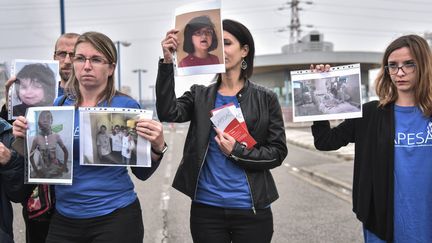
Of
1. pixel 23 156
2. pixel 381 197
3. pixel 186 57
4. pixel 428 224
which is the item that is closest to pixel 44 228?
pixel 23 156

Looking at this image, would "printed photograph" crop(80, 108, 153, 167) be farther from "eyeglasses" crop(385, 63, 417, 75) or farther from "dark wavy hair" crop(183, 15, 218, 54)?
"eyeglasses" crop(385, 63, 417, 75)

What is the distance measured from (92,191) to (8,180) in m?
0.48

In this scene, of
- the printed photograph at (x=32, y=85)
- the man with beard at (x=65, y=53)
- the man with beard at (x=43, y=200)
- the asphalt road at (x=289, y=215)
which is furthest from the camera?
the asphalt road at (x=289, y=215)

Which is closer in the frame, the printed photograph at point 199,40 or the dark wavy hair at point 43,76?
the printed photograph at point 199,40

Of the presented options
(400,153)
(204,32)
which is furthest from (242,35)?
(400,153)

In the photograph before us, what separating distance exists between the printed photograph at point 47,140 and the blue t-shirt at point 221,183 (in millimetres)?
792

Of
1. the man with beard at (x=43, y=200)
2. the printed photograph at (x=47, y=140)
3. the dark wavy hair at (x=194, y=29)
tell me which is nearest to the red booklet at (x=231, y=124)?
the dark wavy hair at (x=194, y=29)

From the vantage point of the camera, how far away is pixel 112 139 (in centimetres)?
226

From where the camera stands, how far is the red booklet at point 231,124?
2516mm

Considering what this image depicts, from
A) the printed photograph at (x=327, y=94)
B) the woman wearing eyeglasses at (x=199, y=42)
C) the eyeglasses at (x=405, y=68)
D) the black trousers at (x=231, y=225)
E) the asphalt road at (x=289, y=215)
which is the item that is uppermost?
the woman wearing eyeglasses at (x=199, y=42)

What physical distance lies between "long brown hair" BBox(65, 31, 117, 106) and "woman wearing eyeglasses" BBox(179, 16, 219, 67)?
0.39 meters

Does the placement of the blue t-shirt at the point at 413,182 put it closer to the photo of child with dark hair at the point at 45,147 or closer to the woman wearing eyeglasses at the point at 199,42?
the woman wearing eyeglasses at the point at 199,42

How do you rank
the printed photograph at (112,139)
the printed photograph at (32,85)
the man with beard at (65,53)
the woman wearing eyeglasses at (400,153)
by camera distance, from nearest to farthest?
the printed photograph at (112,139) < the woman wearing eyeglasses at (400,153) < the printed photograph at (32,85) < the man with beard at (65,53)

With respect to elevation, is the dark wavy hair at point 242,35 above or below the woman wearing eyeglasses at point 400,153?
above
